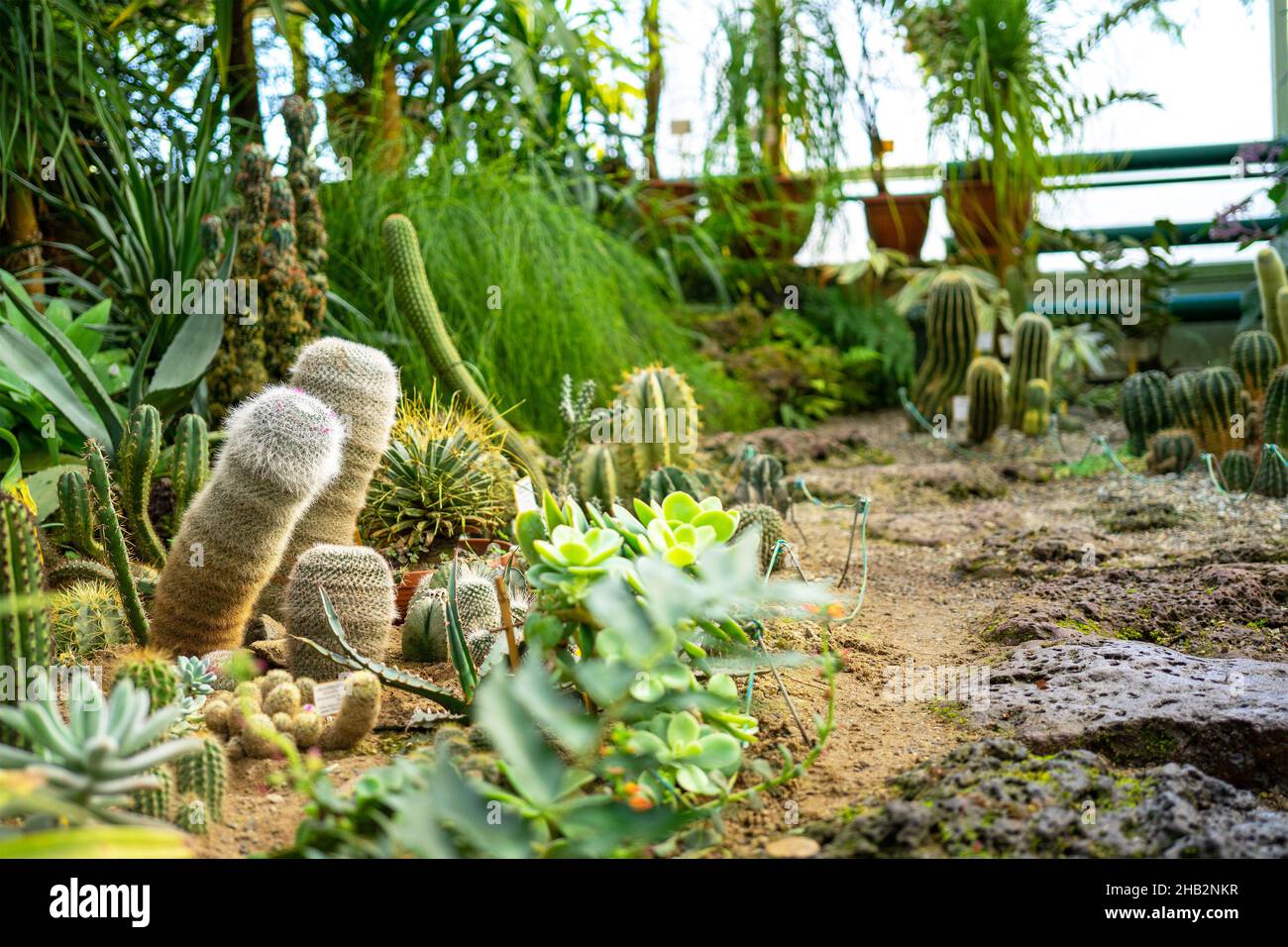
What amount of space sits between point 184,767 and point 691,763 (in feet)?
2.23

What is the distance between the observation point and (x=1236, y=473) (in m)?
3.88

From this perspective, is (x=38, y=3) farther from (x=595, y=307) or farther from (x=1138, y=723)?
(x=1138, y=723)

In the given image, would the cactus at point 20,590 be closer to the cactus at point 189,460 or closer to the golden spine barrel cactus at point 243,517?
the golden spine barrel cactus at point 243,517

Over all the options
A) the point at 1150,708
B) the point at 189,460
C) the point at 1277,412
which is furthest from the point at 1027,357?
the point at 189,460

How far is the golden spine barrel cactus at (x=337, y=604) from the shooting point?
215 cm

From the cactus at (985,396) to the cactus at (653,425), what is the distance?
1948 mm

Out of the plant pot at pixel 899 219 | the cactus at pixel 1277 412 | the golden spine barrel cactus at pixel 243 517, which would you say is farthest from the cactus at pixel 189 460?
the plant pot at pixel 899 219

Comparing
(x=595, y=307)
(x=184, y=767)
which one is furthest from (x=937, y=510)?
(x=184, y=767)

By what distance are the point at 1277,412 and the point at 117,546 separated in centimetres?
374

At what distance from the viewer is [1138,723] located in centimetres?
177

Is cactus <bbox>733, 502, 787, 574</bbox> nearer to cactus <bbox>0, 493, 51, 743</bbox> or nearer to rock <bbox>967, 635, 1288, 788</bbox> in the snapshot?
rock <bbox>967, 635, 1288, 788</bbox>

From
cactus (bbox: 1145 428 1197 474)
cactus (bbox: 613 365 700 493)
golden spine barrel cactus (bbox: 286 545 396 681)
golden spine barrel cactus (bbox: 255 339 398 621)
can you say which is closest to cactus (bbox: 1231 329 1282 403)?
cactus (bbox: 1145 428 1197 474)

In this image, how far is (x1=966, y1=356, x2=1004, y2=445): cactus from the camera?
510cm

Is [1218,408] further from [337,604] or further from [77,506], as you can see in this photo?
[77,506]
